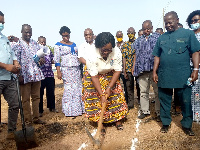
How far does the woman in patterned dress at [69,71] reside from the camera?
15.6 ft

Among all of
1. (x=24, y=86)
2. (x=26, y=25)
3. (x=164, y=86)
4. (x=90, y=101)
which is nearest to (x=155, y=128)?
(x=164, y=86)

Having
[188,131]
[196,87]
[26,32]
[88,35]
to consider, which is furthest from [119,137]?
[26,32]

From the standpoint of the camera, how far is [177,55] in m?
3.10

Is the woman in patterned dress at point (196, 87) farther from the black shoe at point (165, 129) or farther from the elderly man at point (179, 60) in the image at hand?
the black shoe at point (165, 129)

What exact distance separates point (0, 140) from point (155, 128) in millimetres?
3043

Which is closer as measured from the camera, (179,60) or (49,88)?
(179,60)

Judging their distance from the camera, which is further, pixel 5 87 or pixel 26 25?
pixel 26 25

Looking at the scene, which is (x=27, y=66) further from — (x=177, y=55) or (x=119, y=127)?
(x=177, y=55)

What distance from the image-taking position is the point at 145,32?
4.11 m

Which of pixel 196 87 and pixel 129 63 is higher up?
pixel 129 63

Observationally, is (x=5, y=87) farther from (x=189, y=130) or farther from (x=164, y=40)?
(x=189, y=130)

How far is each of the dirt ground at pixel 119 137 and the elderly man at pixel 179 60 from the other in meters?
0.32

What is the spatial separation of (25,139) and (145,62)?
110 inches

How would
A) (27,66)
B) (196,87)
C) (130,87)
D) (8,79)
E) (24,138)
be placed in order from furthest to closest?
(130,87) < (27,66) < (196,87) < (8,79) < (24,138)
